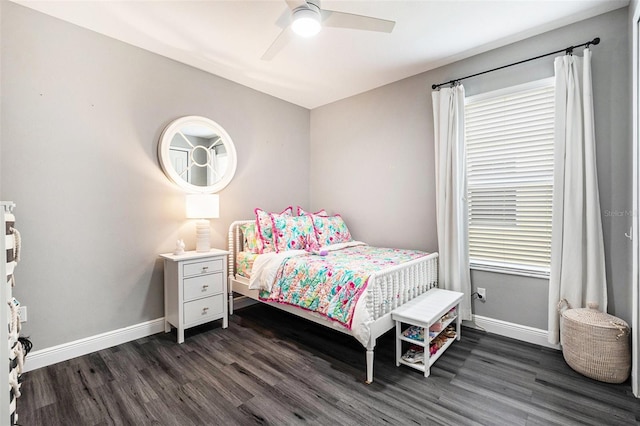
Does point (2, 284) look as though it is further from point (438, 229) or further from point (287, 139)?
point (287, 139)

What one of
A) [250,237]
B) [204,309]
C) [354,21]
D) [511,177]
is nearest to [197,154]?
[250,237]

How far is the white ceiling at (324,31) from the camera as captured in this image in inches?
87.2

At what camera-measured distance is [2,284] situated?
1.25 m

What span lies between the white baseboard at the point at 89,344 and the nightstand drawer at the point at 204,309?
0.43 m

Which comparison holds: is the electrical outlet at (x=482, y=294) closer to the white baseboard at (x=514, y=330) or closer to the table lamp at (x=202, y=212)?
the white baseboard at (x=514, y=330)

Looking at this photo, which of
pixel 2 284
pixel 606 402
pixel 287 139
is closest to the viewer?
pixel 2 284

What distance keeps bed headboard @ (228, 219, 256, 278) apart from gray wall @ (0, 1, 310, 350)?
197mm

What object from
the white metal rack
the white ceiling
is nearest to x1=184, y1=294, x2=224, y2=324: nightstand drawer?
the white metal rack

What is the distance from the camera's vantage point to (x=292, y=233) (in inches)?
128

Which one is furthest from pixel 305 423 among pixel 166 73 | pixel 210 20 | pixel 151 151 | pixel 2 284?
pixel 166 73

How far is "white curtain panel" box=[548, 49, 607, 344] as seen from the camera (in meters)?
2.24

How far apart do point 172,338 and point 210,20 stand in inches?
109

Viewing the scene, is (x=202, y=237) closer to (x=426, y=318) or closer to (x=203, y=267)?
(x=203, y=267)

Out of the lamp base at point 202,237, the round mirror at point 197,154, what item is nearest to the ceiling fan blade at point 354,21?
the round mirror at point 197,154
